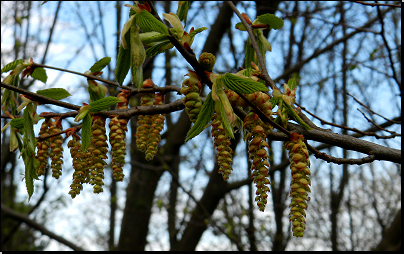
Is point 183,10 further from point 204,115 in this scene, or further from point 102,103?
point 204,115

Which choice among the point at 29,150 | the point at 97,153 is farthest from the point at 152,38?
the point at 29,150

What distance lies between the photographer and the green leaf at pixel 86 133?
904mm

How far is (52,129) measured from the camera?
110 centimetres

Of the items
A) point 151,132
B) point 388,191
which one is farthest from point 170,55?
point 388,191

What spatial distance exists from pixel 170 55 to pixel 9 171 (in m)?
4.37

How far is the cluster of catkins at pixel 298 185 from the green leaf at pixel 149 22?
0.40 metres

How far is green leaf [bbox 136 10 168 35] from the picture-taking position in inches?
27.6

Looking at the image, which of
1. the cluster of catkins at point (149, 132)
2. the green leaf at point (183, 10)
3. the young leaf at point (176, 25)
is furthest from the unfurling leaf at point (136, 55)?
the green leaf at point (183, 10)

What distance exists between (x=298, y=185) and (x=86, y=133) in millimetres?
569

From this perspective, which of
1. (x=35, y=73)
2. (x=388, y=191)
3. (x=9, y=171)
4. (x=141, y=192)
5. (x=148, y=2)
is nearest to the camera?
(x=148, y=2)

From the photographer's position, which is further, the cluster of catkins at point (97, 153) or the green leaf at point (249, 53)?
the green leaf at point (249, 53)

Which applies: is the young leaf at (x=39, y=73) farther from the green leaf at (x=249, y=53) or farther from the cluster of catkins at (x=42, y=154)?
the green leaf at (x=249, y=53)

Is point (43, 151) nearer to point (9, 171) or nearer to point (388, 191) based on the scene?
point (9, 171)

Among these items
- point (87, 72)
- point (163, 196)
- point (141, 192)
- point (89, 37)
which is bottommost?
point (87, 72)
